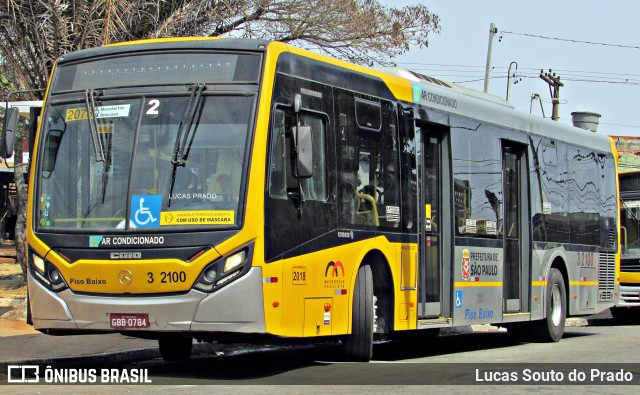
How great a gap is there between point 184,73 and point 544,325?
9.00 metres

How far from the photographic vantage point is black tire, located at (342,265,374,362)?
12.1 m

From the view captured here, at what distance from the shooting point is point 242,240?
33.3 feet

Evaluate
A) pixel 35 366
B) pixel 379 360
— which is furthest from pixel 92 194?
pixel 379 360

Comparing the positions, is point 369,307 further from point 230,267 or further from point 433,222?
point 230,267

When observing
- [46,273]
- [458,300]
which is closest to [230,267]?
[46,273]

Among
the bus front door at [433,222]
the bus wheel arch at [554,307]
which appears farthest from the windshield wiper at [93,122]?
the bus wheel arch at [554,307]

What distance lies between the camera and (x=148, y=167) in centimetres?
1052

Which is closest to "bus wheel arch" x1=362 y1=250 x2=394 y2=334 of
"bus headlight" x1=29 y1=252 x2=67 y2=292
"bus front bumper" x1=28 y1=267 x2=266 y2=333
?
"bus front bumper" x1=28 y1=267 x2=266 y2=333

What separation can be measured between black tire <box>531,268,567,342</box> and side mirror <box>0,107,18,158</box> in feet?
30.9

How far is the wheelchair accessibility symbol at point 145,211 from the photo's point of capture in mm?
10414

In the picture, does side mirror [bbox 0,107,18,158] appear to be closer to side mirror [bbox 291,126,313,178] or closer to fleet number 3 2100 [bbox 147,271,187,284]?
fleet number 3 2100 [bbox 147,271,187,284]

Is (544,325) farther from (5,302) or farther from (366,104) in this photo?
(5,302)

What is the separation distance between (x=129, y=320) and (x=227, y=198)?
5.01ft

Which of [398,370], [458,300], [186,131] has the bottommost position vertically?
[398,370]
